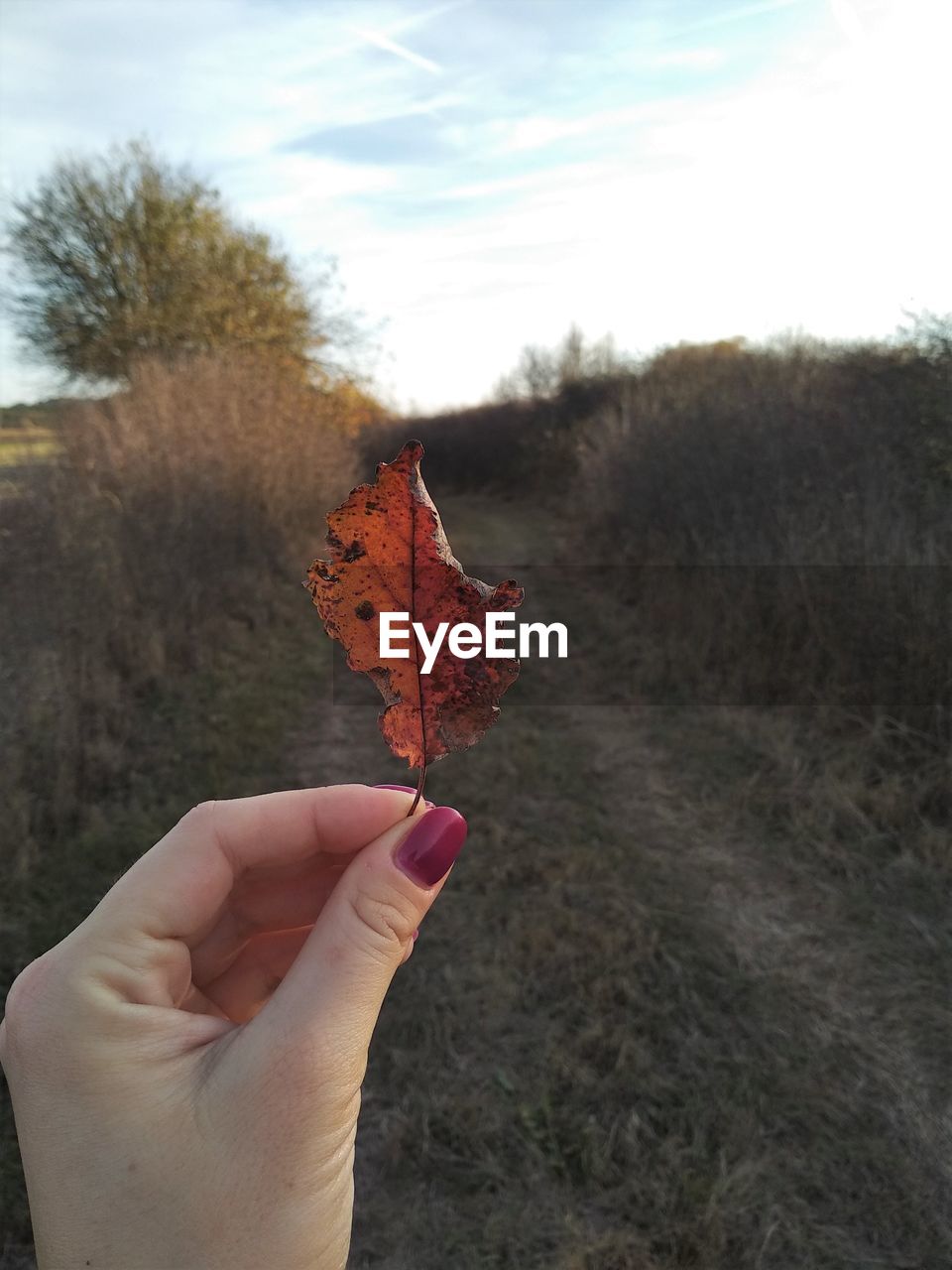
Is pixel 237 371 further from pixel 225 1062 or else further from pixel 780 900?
pixel 225 1062

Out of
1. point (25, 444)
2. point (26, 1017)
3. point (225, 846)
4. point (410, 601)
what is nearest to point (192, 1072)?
point (26, 1017)

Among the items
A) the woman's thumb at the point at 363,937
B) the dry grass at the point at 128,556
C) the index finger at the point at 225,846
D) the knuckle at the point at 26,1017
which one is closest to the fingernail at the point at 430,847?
the woman's thumb at the point at 363,937

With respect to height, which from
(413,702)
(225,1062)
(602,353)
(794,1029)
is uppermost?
(602,353)

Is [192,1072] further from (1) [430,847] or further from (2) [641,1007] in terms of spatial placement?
(2) [641,1007]

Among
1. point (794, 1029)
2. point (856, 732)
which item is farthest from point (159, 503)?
point (794, 1029)

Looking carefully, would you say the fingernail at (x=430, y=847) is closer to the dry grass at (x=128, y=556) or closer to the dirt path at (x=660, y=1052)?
the dirt path at (x=660, y=1052)

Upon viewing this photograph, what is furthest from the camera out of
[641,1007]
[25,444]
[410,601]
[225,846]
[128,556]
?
[25,444]

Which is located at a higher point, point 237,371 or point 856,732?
point 237,371
